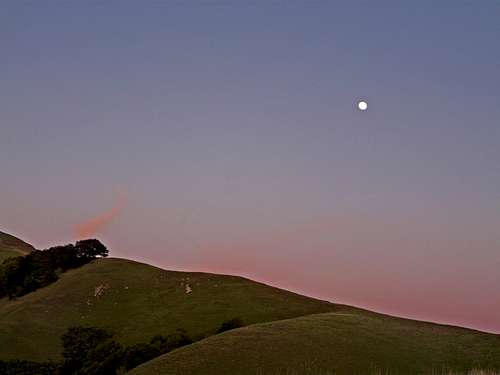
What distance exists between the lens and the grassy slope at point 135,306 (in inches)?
2133

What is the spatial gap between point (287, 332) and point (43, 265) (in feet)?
162

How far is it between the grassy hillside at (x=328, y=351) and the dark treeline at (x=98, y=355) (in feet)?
34.5

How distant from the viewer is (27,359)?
51438 millimetres

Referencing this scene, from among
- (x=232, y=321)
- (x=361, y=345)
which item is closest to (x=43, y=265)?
(x=232, y=321)

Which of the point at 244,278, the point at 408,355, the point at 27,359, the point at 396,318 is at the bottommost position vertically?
the point at 27,359

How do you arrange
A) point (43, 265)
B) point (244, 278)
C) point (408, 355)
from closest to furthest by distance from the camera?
1. point (408, 355)
2. point (244, 278)
3. point (43, 265)

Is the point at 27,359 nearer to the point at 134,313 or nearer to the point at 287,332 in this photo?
the point at 134,313

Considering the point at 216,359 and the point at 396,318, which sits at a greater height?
the point at 396,318

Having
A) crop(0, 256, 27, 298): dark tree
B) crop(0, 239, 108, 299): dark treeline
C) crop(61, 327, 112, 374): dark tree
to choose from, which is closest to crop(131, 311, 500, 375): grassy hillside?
crop(61, 327, 112, 374): dark tree

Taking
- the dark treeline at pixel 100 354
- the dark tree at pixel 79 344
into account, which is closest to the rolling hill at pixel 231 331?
the dark tree at pixel 79 344

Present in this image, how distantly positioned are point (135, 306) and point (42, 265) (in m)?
Answer: 22.9

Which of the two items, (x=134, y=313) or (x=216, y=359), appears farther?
(x=134, y=313)

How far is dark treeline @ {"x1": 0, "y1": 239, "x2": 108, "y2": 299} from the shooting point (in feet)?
243

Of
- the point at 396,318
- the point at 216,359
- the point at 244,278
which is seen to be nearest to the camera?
the point at 216,359
